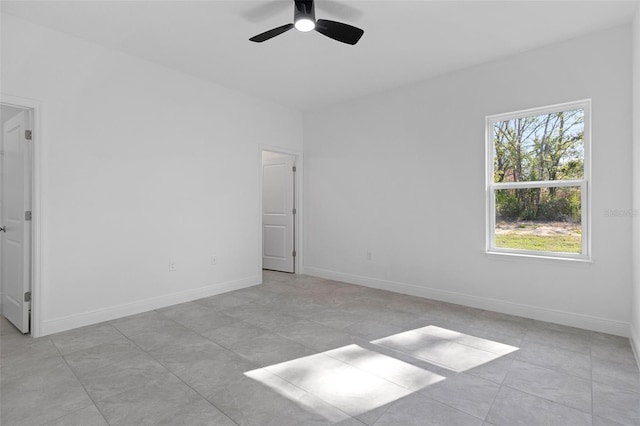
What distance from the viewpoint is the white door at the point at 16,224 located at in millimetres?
3131

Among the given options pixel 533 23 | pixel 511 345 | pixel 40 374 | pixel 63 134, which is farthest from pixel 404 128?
pixel 40 374

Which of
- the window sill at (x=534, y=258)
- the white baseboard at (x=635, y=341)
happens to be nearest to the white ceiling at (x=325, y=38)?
the window sill at (x=534, y=258)

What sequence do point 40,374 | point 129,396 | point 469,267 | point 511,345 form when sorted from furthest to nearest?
point 469,267, point 511,345, point 40,374, point 129,396

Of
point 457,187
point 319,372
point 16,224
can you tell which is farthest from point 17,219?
point 457,187

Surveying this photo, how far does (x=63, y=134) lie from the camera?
3.24 meters

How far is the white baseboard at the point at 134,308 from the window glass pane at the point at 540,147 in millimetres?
3699

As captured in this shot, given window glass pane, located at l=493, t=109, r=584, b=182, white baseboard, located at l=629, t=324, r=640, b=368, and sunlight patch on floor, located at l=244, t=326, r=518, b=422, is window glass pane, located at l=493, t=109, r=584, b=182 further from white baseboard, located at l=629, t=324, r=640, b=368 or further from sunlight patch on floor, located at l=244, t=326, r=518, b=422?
sunlight patch on floor, located at l=244, t=326, r=518, b=422

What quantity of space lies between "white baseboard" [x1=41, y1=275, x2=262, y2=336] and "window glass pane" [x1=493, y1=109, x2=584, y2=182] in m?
3.70

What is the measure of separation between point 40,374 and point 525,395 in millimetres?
3255

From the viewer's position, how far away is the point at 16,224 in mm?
3301

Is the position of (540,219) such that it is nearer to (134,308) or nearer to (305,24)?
(305,24)

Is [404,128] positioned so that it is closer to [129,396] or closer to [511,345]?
[511,345]

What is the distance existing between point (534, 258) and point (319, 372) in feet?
8.59

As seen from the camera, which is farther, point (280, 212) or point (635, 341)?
point (280, 212)
